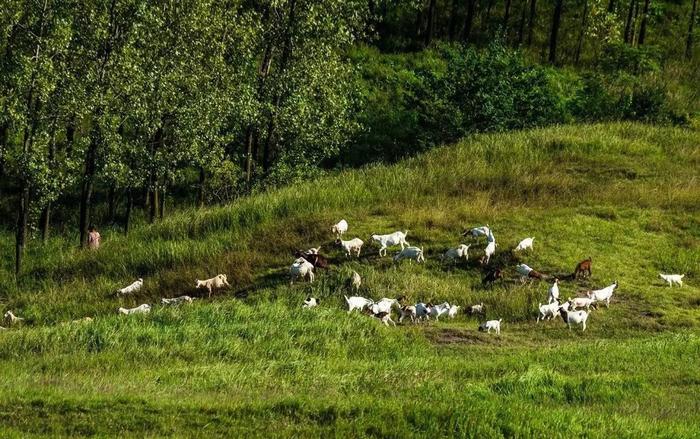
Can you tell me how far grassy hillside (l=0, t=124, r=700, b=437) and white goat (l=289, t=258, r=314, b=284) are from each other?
1.14 ft

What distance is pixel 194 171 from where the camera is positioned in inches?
2029

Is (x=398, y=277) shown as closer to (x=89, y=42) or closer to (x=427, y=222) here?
(x=427, y=222)

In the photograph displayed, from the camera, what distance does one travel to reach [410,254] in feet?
79.6

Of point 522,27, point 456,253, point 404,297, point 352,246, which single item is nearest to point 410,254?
point 456,253

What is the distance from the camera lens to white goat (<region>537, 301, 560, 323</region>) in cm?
2059

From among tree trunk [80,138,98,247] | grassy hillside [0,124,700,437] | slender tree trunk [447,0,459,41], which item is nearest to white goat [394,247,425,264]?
grassy hillside [0,124,700,437]

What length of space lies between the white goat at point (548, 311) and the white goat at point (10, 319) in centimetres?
1408

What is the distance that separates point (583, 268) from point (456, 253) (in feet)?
Answer: 11.3

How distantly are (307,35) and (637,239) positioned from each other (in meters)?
20.0

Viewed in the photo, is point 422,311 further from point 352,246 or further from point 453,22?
point 453,22

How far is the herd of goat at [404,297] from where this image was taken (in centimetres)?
2039

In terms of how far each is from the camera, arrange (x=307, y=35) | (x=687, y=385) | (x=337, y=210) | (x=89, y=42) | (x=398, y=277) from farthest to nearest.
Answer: (x=307, y=35)
(x=89, y=42)
(x=337, y=210)
(x=398, y=277)
(x=687, y=385)

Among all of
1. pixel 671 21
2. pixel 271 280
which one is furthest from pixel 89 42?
pixel 671 21

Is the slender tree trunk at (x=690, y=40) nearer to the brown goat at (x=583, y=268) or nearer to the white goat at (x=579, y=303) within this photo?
the brown goat at (x=583, y=268)
